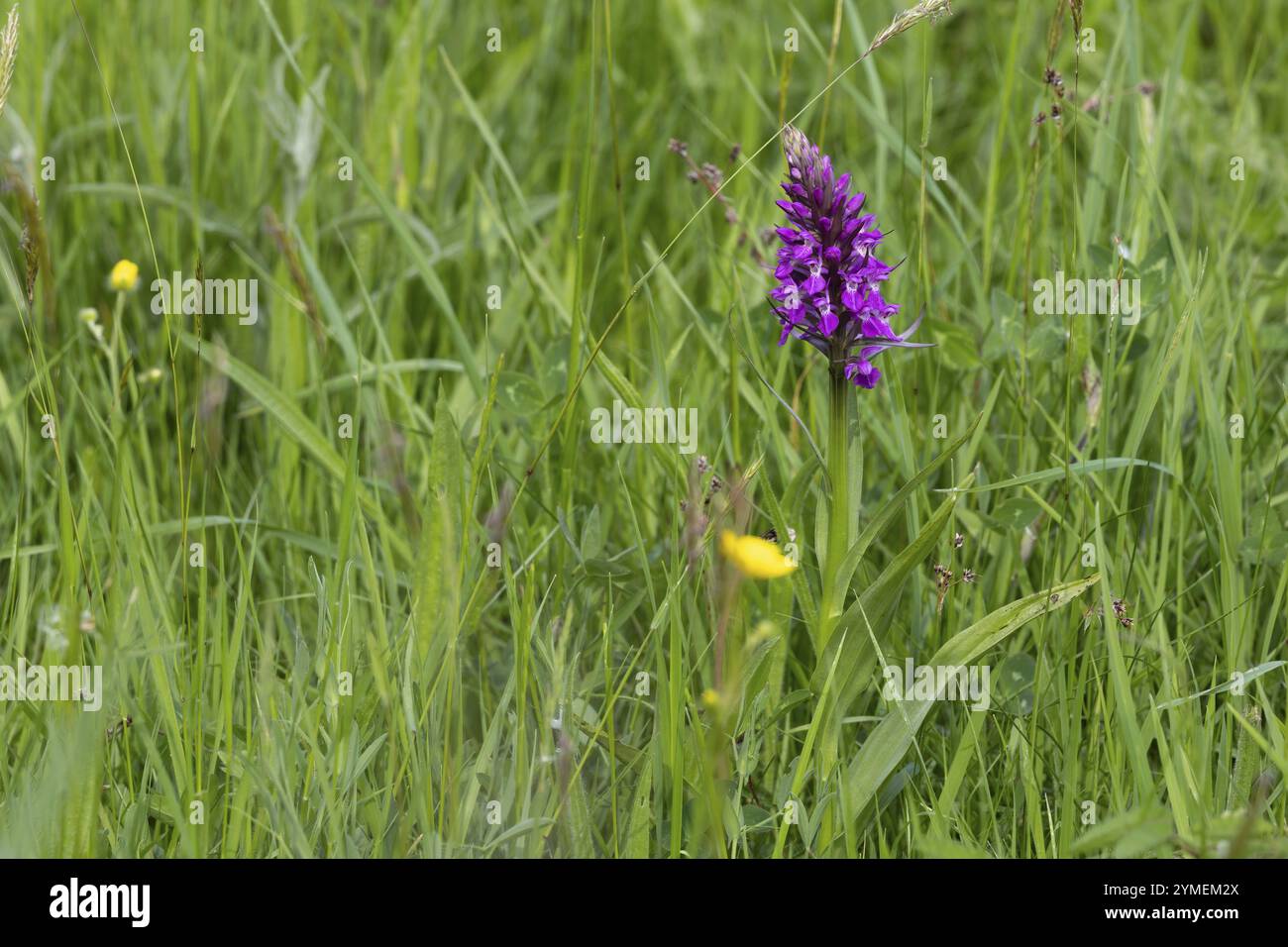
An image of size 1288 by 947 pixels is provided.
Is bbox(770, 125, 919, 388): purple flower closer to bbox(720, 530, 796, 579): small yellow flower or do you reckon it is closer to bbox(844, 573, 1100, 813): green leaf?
bbox(844, 573, 1100, 813): green leaf

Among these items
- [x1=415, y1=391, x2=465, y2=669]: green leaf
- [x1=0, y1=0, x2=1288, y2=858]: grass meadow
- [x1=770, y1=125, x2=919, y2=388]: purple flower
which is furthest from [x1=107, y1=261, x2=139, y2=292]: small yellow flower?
[x1=770, y1=125, x2=919, y2=388]: purple flower

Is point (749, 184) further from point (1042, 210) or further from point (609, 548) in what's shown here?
point (609, 548)

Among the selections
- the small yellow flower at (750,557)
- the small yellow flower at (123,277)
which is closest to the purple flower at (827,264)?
the small yellow flower at (750,557)

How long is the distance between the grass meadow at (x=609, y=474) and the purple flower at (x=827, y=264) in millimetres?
167

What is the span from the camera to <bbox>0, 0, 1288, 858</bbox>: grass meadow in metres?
2.09

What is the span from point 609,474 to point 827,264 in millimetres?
947

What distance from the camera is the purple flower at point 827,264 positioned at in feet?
6.88

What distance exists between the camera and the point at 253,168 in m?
3.93

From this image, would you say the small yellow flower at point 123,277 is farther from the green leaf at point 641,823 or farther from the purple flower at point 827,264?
A: the green leaf at point 641,823

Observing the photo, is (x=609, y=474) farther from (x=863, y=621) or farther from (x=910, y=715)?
(x=910, y=715)

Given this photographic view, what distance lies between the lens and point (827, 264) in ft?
6.91

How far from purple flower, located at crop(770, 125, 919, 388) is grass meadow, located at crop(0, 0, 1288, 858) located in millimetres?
167
